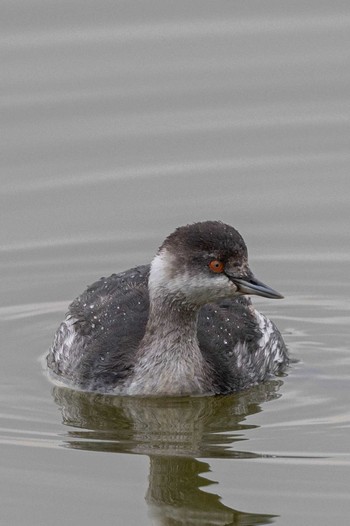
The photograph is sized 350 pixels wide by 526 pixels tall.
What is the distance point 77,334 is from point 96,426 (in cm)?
124

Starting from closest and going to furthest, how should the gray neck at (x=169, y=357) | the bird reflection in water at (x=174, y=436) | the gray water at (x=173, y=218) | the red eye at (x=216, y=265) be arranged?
the bird reflection in water at (x=174, y=436)
the gray water at (x=173, y=218)
the red eye at (x=216, y=265)
the gray neck at (x=169, y=357)

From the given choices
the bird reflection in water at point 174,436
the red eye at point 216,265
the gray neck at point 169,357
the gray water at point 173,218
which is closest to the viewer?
the bird reflection in water at point 174,436

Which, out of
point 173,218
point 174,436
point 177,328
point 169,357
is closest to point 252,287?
point 177,328

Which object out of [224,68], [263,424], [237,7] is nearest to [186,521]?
[263,424]

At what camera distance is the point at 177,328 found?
1485cm

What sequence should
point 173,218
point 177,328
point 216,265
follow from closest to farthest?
1. point 216,265
2. point 177,328
3. point 173,218

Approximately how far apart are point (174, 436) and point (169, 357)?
0.90 meters

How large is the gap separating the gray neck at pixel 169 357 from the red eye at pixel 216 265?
623 millimetres

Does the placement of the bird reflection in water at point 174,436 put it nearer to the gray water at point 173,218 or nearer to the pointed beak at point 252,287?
the gray water at point 173,218

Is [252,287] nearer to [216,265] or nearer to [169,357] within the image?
[216,265]

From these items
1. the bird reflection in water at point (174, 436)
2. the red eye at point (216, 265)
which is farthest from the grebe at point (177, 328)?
the bird reflection in water at point (174, 436)

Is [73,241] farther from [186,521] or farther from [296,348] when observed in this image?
[186,521]

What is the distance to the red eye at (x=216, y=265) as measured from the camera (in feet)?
46.9

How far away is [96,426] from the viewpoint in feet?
47.9
